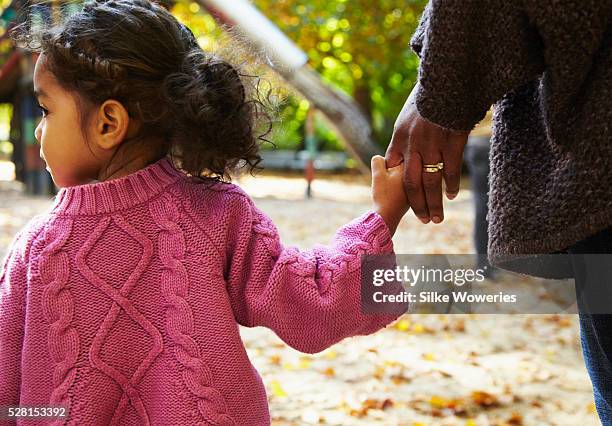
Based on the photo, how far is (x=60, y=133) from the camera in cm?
130

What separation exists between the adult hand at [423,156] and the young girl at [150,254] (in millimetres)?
43

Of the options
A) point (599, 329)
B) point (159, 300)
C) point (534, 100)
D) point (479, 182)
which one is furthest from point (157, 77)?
point (479, 182)

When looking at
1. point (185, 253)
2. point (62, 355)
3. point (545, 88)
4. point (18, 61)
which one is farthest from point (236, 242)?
point (18, 61)

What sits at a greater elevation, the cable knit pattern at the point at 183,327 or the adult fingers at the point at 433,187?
the adult fingers at the point at 433,187

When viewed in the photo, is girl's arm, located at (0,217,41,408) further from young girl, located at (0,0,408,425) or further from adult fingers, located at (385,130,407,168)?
adult fingers, located at (385,130,407,168)

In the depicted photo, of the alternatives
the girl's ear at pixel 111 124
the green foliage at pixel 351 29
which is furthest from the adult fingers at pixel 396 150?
the green foliage at pixel 351 29

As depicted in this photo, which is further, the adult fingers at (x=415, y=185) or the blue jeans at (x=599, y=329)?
the adult fingers at (x=415, y=185)

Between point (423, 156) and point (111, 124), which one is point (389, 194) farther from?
point (111, 124)

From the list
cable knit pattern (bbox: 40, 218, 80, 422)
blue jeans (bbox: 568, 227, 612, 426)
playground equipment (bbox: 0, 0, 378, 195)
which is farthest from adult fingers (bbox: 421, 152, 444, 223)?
cable knit pattern (bbox: 40, 218, 80, 422)

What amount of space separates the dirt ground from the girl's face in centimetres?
85

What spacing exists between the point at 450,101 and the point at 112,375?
28.5 inches

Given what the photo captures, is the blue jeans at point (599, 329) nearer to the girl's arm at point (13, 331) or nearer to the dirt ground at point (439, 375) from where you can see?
the girl's arm at point (13, 331)

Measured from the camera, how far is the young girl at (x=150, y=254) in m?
1.21

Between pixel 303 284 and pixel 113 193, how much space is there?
38 centimetres
